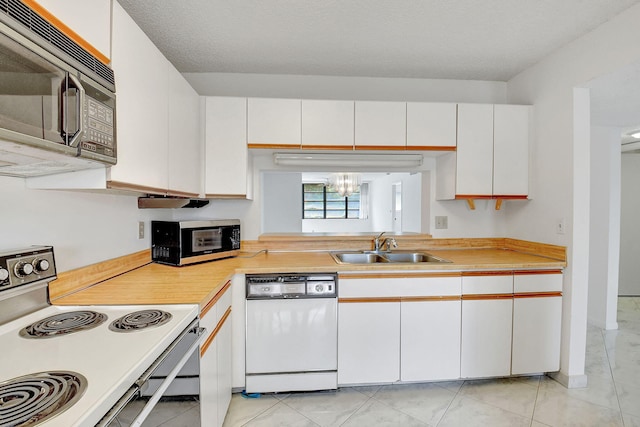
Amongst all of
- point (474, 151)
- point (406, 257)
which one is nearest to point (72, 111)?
point (406, 257)

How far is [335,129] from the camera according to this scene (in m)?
2.36

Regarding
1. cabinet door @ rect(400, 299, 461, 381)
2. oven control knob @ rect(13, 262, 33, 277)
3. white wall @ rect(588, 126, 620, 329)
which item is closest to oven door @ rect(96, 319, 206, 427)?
oven control knob @ rect(13, 262, 33, 277)

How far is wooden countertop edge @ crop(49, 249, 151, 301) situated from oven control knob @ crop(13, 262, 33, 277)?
195mm

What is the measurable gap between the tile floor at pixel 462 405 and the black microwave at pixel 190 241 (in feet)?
3.28

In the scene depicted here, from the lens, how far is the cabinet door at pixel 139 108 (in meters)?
1.26

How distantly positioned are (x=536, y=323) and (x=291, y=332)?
177 centimetres

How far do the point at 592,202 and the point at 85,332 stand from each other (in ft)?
14.1

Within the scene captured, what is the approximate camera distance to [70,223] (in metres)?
1.47

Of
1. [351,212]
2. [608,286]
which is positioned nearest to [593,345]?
[608,286]

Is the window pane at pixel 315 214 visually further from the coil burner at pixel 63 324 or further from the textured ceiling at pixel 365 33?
the coil burner at pixel 63 324

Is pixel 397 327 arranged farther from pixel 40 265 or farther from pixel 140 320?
pixel 40 265

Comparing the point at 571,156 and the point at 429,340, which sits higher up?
the point at 571,156

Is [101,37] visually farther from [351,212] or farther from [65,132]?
[351,212]

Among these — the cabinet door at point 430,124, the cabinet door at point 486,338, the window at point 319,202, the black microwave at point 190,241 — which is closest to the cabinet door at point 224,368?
the black microwave at point 190,241
